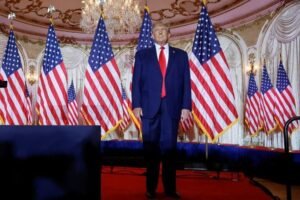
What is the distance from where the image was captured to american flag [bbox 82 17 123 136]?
612 centimetres

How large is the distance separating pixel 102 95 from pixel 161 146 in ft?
10.1

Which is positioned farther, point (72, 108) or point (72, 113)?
point (72, 108)

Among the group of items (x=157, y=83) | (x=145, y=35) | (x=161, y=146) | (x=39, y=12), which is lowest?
(x=161, y=146)

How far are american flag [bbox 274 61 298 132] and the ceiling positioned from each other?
2.30m

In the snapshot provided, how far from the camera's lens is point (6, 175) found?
1.53 meters

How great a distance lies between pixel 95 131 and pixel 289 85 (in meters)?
6.54

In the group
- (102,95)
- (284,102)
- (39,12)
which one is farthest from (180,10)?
(102,95)

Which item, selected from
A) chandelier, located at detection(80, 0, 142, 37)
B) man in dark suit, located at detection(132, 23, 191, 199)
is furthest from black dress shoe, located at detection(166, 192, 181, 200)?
chandelier, located at detection(80, 0, 142, 37)

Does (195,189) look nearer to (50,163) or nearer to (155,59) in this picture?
(155,59)

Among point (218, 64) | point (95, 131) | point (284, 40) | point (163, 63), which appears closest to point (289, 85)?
point (284, 40)

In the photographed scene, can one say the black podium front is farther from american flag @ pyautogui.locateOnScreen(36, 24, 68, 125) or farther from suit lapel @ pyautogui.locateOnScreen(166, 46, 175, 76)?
american flag @ pyautogui.locateOnScreen(36, 24, 68, 125)

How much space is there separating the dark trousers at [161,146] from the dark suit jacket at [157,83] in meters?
0.07

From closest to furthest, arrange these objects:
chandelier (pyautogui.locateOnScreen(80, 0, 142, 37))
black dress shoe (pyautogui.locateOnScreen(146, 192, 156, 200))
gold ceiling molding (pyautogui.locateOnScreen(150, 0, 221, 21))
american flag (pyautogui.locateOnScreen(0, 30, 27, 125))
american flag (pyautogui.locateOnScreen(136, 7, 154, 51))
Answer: black dress shoe (pyautogui.locateOnScreen(146, 192, 156, 200)) < american flag (pyautogui.locateOnScreen(136, 7, 154, 51)) < american flag (pyautogui.locateOnScreen(0, 30, 27, 125)) < chandelier (pyautogui.locateOnScreen(80, 0, 142, 37)) < gold ceiling molding (pyautogui.locateOnScreen(150, 0, 221, 21))

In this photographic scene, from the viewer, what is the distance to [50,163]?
1.60m
